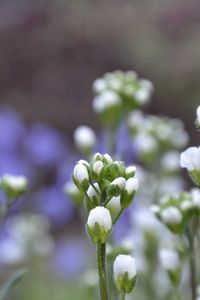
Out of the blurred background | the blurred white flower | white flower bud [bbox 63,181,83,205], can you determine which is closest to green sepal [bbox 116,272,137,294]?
white flower bud [bbox 63,181,83,205]

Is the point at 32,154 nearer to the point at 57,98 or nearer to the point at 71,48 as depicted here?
the point at 57,98

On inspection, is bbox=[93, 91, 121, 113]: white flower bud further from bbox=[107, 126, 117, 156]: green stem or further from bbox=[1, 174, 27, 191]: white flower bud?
bbox=[1, 174, 27, 191]: white flower bud

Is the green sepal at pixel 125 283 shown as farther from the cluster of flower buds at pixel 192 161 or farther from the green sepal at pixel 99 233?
the cluster of flower buds at pixel 192 161

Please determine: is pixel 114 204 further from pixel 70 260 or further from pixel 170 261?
pixel 70 260

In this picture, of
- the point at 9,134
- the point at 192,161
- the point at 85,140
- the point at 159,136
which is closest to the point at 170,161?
the point at 159,136

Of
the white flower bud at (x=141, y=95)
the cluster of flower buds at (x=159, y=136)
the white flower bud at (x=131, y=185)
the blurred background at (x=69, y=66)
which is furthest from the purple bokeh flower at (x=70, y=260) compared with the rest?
the white flower bud at (x=131, y=185)

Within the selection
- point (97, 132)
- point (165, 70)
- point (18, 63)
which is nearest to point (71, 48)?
point (18, 63)
